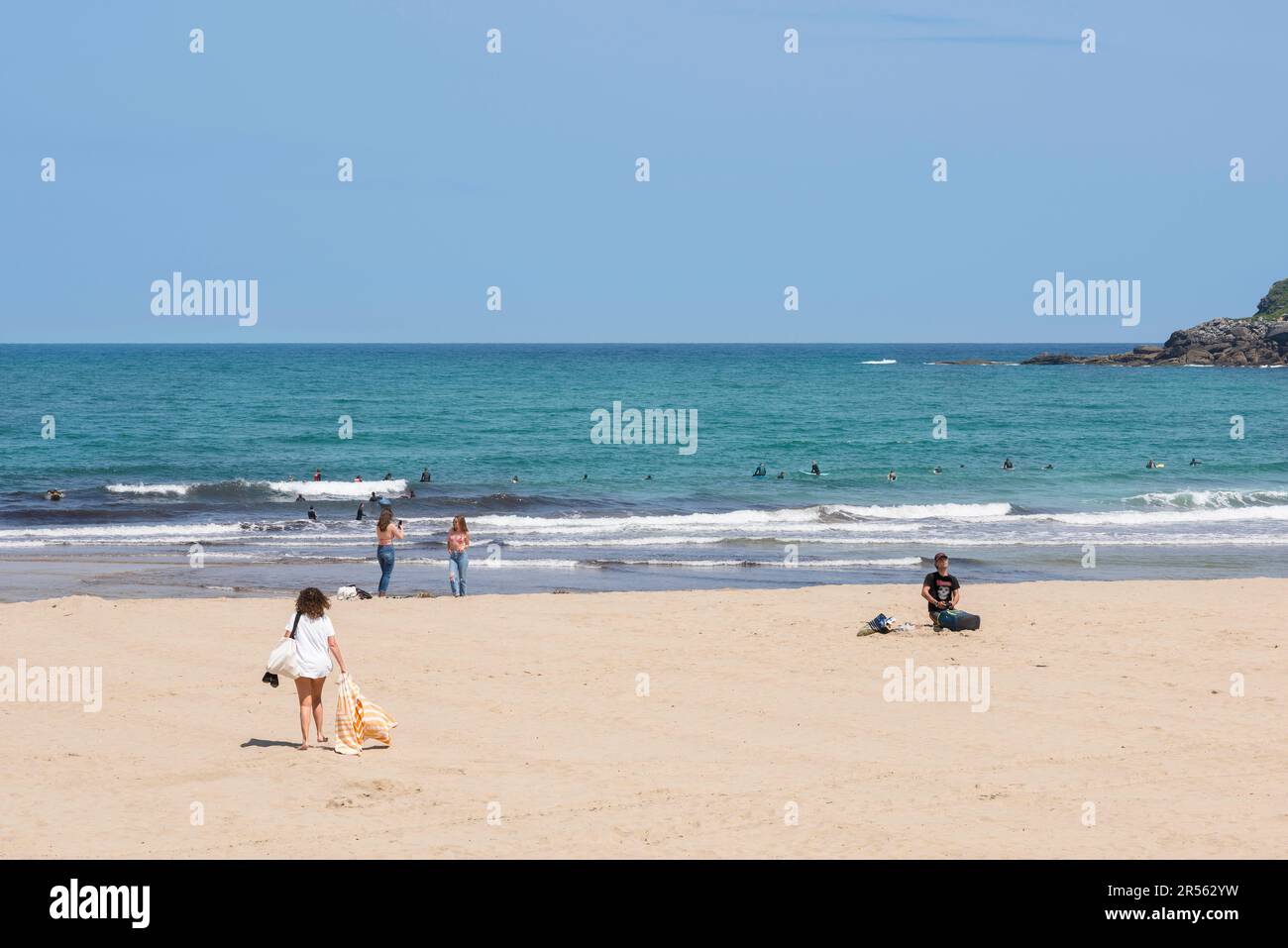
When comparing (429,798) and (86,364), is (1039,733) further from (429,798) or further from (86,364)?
(86,364)

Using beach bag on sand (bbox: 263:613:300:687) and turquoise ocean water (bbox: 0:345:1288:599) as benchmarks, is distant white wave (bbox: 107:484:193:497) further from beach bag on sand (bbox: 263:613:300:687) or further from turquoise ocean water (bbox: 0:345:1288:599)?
beach bag on sand (bbox: 263:613:300:687)

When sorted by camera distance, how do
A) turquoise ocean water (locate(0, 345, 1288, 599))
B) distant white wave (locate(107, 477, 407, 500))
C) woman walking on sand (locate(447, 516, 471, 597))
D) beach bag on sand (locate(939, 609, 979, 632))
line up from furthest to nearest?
1. distant white wave (locate(107, 477, 407, 500))
2. turquoise ocean water (locate(0, 345, 1288, 599))
3. woman walking on sand (locate(447, 516, 471, 597))
4. beach bag on sand (locate(939, 609, 979, 632))

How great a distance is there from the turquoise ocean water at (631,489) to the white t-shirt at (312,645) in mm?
11519

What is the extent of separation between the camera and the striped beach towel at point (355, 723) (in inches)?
478

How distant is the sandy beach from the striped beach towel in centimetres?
23

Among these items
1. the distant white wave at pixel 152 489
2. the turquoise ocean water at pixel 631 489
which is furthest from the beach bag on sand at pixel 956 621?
the distant white wave at pixel 152 489

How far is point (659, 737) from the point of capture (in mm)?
12969

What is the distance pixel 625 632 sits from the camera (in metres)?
18.6

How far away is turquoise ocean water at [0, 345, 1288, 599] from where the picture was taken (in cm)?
2739

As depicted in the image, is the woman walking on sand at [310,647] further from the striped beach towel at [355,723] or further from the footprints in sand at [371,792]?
the footprints in sand at [371,792]

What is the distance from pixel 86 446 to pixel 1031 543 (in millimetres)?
41341

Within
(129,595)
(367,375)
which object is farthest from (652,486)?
(367,375)
